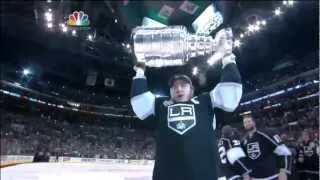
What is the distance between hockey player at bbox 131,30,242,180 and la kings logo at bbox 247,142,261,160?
1.77 metres

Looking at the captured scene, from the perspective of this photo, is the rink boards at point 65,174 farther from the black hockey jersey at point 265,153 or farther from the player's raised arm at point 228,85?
the player's raised arm at point 228,85

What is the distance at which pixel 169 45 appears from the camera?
1881 millimetres

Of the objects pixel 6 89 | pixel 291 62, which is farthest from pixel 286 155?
pixel 6 89

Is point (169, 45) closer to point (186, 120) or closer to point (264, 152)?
point (186, 120)

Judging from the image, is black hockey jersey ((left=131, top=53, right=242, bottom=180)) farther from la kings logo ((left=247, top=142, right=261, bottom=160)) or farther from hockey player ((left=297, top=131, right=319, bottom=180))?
hockey player ((left=297, top=131, right=319, bottom=180))

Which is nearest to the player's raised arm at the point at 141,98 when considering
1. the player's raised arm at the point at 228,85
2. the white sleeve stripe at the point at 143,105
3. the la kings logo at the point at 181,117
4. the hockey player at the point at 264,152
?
the white sleeve stripe at the point at 143,105

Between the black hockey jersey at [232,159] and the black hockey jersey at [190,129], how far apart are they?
1.90 meters

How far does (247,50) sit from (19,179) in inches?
580

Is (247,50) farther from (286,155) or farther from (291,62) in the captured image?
(286,155)

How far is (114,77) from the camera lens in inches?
939

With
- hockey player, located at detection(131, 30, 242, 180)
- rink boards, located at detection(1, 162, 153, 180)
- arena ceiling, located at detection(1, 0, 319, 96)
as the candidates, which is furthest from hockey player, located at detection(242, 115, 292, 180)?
arena ceiling, located at detection(1, 0, 319, 96)

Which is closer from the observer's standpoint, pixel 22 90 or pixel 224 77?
pixel 224 77

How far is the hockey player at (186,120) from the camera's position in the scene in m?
1.94

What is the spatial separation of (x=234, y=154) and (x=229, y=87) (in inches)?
82.5
